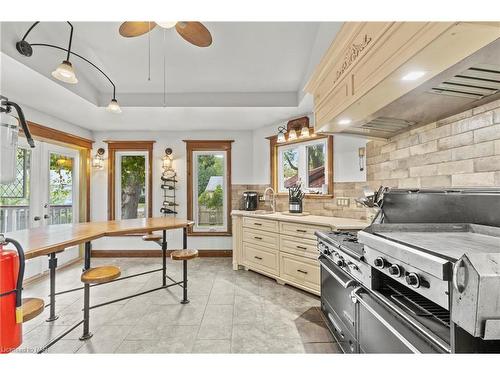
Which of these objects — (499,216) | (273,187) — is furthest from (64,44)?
(499,216)

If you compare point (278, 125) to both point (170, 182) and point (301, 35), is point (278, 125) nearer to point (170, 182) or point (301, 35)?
point (301, 35)

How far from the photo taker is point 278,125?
4.03m

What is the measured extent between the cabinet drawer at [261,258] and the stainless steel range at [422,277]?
4.35 feet

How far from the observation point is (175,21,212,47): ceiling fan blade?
1.77 meters

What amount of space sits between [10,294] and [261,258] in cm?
264

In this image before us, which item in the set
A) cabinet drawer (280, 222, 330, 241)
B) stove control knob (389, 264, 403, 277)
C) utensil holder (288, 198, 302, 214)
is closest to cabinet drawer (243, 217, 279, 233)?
cabinet drawer (280, 222, 330, 241)

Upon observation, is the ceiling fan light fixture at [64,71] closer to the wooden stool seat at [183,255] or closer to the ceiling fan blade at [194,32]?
the ceiling fan blade at [194,32]

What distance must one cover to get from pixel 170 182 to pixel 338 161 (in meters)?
3.12

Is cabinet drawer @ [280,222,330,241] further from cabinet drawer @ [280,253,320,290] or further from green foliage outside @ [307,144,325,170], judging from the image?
green foliage outside @ [307,144,325,170]

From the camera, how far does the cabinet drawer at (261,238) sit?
314 cm

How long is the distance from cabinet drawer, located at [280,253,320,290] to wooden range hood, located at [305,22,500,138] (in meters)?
1.61

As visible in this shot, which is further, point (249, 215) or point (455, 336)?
point (249, 215)

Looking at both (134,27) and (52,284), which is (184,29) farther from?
(52,284)

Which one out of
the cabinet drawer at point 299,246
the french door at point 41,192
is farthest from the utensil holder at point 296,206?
the french door at point 41,192
